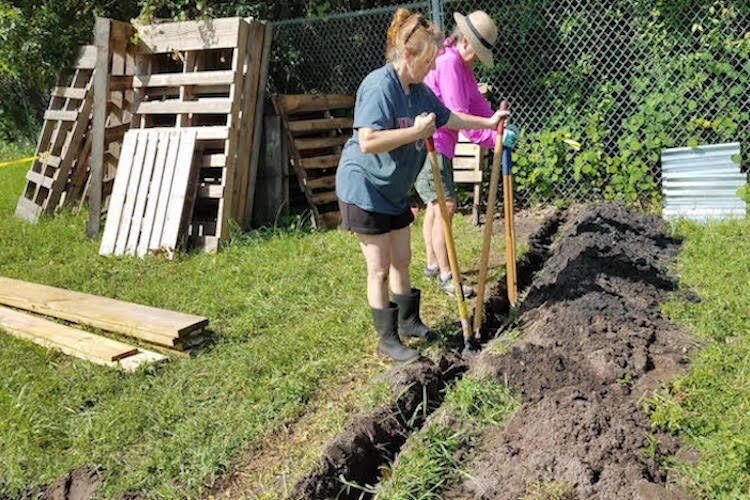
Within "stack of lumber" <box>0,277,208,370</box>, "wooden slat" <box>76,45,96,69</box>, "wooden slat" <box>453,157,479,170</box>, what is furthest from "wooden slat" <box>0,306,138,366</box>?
"wooden slat" <box>453,157,479,170</box>

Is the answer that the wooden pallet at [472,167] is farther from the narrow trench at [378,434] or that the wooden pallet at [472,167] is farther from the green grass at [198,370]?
the narrow trench at [378,434]

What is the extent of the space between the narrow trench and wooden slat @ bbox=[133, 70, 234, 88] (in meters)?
3.79

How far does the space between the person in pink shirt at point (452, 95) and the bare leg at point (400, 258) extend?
0.62m

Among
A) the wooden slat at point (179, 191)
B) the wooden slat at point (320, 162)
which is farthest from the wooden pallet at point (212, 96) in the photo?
the wooden slat at point (320, 162)

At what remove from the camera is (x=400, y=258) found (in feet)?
13.8

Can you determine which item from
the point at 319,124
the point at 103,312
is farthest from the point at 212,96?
the point at 103,312

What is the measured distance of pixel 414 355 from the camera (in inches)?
158

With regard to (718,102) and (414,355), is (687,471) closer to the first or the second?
(414,355)

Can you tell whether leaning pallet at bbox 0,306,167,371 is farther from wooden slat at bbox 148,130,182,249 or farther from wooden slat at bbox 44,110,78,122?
wooden slat at bbox 44,110,78,122

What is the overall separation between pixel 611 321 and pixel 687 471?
4.44ft

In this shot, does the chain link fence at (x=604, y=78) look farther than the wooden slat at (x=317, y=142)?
No

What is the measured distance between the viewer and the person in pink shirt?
4500 millimetres

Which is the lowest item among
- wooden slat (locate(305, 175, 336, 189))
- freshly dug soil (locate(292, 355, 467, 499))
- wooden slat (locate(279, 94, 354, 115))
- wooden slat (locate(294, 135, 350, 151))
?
freshly dug soil (locate(292, 355, 467, 499))

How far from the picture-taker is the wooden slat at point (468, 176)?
7082mm
